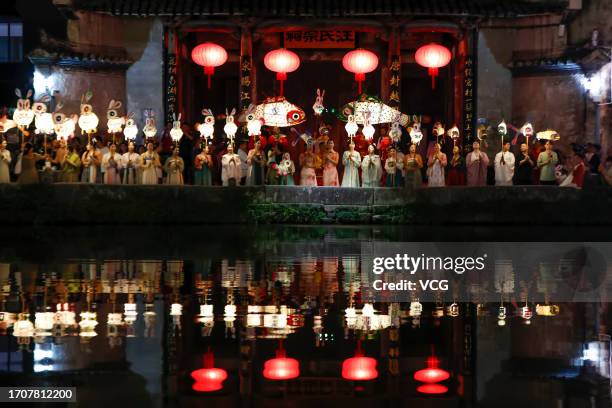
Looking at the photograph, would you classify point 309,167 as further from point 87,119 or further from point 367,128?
point 87,119

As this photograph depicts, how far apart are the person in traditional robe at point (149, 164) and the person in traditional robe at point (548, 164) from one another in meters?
9.49

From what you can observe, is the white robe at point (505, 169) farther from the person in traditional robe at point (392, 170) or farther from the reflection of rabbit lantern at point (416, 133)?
the person in traditional robe at point (392, 170)

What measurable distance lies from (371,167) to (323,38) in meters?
4.87

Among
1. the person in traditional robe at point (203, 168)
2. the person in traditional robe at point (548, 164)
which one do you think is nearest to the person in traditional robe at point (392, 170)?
the person in traditional robe at point (548, 164)

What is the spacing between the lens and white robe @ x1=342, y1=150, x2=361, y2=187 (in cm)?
2356

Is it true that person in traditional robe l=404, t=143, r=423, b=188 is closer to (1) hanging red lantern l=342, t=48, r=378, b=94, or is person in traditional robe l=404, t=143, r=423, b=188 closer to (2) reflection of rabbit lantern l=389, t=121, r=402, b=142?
(2) reflection of rabbit lantern l=389, t=121, r=402, b=142

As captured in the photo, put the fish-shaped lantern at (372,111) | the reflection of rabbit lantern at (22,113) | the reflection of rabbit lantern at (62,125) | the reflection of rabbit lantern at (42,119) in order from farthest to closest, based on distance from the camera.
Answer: the fish-shaped lantern at (372,111) → the reflection of rabbit lantern at (62,125) → the reflection of rabbit lantern at (42,119) → the reflection of rabbit lantern at (22,113)

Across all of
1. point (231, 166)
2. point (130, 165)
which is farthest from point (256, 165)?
point (130, 165)

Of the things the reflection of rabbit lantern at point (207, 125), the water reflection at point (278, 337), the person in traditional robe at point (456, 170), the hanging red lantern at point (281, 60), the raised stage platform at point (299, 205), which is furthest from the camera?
the hanging red lantern at point (281, 60)

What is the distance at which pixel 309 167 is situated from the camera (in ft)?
77.9

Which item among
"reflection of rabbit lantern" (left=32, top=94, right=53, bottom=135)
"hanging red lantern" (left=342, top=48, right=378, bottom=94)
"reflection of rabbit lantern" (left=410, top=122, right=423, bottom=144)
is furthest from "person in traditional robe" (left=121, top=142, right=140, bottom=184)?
"reflection of rabbit lantern" (left=410, top=122, right=423, bottom=144)

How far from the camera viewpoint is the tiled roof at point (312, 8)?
24844 mm

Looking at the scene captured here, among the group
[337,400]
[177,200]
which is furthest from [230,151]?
[337,400]

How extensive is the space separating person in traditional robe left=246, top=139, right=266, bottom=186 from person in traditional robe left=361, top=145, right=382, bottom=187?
2.51 meters
